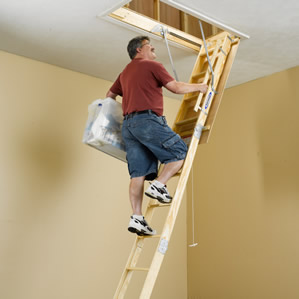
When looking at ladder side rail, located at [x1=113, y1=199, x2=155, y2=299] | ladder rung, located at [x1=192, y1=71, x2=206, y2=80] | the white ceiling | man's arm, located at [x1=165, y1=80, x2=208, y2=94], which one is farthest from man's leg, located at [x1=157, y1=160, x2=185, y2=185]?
the white ceiling

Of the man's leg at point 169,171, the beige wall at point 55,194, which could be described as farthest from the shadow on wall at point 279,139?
the man's leg at point 169,171

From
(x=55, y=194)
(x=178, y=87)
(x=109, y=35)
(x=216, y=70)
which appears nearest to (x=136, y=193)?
(x=178, y=87)

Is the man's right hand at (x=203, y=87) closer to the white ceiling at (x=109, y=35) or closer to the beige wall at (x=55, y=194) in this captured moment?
the white ceiling at (x=109, y=35)

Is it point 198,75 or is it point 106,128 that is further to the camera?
point 198,75

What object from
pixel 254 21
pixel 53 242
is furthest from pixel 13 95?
pixel 254 21

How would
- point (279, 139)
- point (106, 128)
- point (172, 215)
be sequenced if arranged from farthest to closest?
point (279, 139)
point (106, 128)
point (172, 215)

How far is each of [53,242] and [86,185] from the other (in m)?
0.68

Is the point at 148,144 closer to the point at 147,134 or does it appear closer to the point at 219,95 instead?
the point at 147,134

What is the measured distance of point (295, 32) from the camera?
3850mm

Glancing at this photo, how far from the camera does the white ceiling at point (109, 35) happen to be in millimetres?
3467

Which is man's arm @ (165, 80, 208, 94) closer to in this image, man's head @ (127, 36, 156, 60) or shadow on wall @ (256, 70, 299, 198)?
man's head @ (127, 36, 156, 60)

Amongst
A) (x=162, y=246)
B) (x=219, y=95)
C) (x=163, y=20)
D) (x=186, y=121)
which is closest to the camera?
(x=162, y=246)

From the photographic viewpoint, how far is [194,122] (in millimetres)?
3695

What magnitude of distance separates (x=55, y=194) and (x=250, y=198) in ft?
6.79
